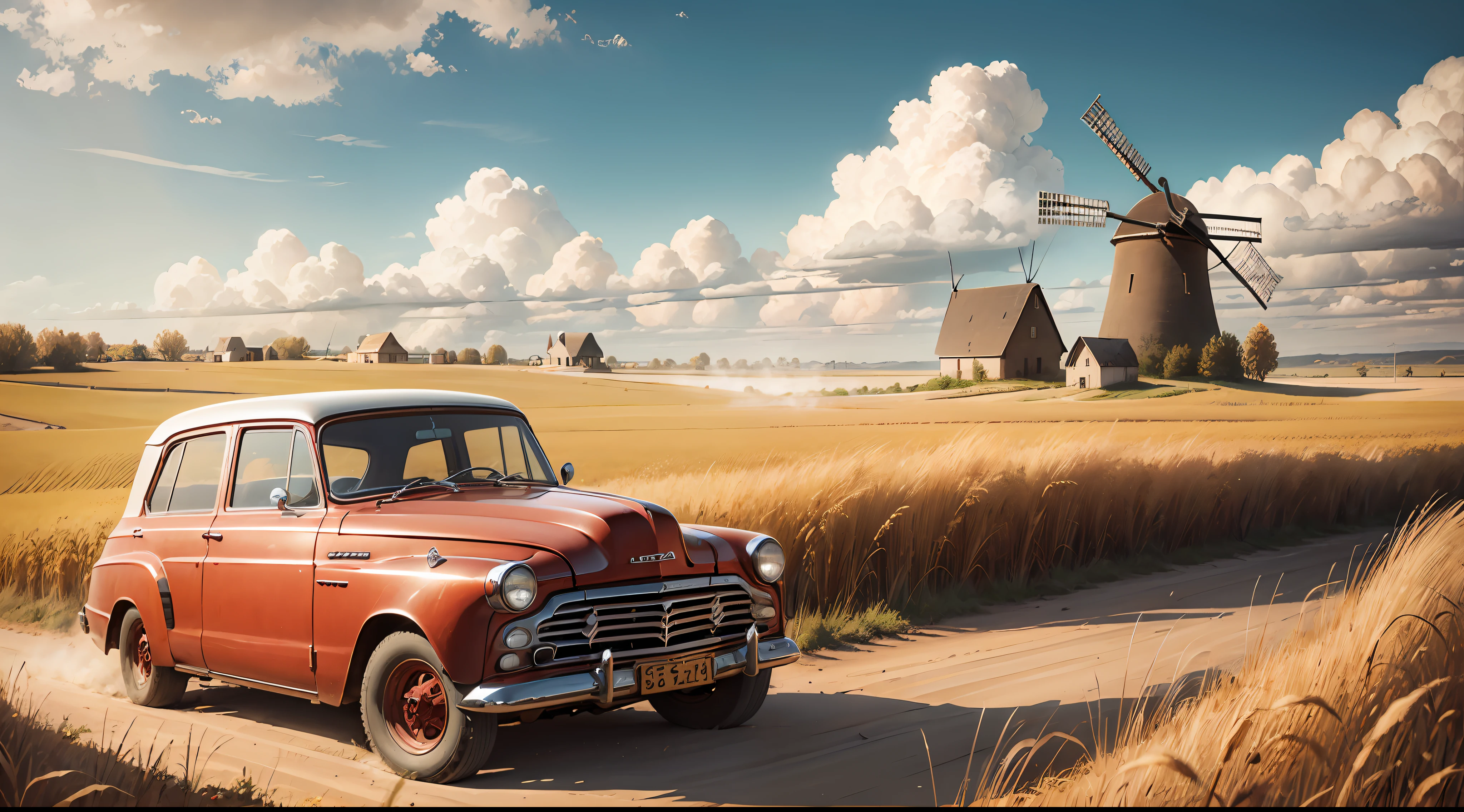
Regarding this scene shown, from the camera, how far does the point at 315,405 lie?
6.12 meters

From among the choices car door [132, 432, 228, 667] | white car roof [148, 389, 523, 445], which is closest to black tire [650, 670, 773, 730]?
white car roof [148, 389, 523, 445]

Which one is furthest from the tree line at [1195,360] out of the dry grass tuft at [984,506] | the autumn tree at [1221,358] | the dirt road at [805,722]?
the dirt road at [805,722]

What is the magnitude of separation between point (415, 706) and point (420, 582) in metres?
0.73

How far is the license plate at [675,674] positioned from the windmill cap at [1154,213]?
65334mm

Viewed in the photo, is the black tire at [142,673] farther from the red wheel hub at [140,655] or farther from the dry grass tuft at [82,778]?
the dry grass tuft at [82,778]

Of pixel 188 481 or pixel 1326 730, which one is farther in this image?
pixel 188 481

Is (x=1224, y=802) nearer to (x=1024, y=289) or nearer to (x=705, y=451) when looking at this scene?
(x=705, y=451)

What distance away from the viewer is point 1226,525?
14.1 m

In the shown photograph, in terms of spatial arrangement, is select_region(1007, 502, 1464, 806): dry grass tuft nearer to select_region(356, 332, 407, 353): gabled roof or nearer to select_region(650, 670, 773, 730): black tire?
select_region(650, 670, 773, 730): black tire

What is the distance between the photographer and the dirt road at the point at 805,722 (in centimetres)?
482

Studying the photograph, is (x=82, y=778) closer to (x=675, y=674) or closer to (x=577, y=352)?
(x=675, y=674)

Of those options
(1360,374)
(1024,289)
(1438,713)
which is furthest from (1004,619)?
(1360,374)

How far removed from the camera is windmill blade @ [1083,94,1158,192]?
63656 mm

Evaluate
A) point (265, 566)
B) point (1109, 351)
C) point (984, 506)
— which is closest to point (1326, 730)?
point (265, 566)
